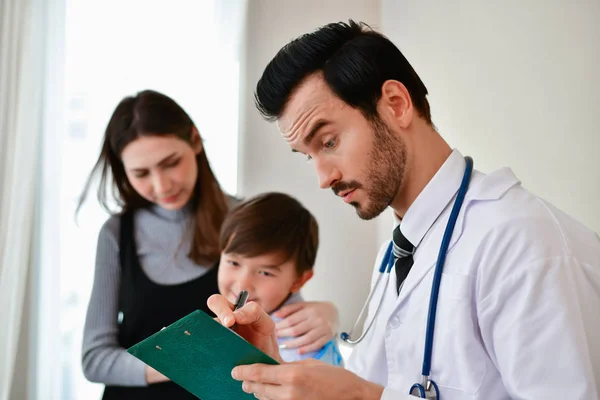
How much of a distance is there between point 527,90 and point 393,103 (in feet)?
1.96

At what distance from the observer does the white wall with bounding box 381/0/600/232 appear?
1324 mm

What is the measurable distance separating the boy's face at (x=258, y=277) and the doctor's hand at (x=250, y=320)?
440mm

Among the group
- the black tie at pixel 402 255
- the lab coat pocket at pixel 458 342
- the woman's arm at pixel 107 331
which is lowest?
the woman's arm at pixel 107 331

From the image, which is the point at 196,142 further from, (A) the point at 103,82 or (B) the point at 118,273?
(A) the point at 103,82

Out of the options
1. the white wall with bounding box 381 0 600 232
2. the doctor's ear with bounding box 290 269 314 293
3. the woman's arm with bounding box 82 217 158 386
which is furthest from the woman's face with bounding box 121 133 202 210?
the white wall with bounding box 381 0 600 232

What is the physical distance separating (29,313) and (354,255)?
1534mm

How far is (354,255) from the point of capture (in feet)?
9.50

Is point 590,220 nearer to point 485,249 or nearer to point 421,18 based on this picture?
point 485,249

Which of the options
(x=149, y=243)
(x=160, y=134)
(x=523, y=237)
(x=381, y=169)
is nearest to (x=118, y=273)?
(x=149, y=243)

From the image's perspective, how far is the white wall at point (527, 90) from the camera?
132 cm

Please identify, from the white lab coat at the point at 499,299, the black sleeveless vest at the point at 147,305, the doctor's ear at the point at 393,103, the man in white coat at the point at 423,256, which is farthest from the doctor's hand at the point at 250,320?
the black sleeveless vest at the point at 147,305

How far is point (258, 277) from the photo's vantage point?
1579 millimetres

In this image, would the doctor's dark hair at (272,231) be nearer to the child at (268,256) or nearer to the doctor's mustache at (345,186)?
the child at (268,256)

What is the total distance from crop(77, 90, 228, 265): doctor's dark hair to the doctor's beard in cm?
90
